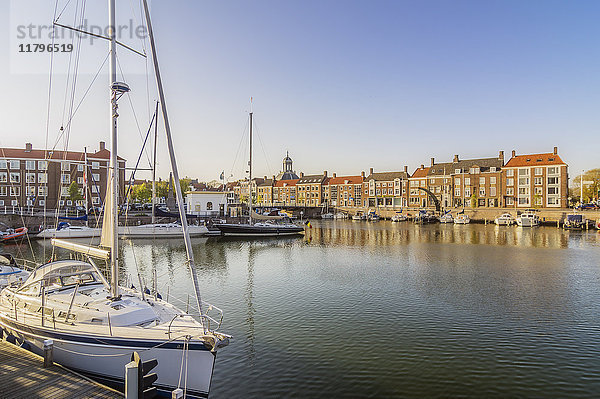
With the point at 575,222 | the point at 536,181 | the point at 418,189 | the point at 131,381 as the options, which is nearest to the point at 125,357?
the point at 131,381

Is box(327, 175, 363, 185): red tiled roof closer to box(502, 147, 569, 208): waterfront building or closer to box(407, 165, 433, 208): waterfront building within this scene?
box(407, 165, 433, 208): waterfront building

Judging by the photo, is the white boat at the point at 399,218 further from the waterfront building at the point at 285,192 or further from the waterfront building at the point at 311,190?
the waterfront building at the point at 285,192

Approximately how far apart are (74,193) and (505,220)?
93.5 meters

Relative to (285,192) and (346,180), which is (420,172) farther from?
(285,192)

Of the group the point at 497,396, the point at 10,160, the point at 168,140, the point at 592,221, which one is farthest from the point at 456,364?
the point at 10,160

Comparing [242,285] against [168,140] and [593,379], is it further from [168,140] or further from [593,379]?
[593,379]

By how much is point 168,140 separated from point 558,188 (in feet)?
340

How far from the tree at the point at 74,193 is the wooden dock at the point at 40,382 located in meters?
72.2

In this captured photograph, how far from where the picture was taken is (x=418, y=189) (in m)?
111

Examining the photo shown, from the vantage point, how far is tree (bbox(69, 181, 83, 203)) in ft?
240

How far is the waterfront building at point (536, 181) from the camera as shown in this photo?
88.4m

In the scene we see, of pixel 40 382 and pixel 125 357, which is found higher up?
pixel 125 357

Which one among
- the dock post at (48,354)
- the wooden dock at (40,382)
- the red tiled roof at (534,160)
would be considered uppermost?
the red tiled roof at (534,160)

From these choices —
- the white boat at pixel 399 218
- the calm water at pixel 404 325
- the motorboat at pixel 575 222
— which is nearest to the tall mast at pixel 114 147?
the calm water at pixel 404 325
